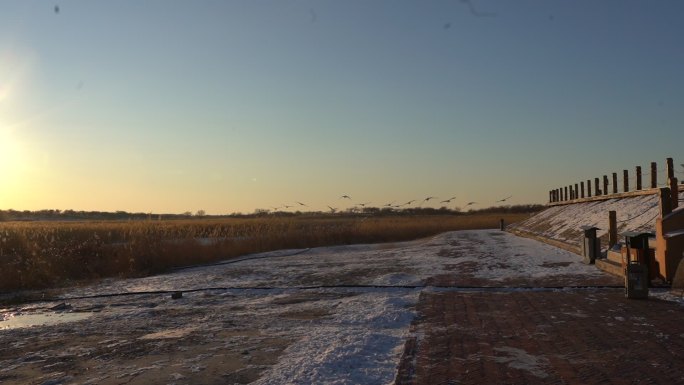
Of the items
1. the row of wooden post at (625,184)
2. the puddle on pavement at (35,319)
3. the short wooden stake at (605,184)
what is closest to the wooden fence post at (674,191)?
the row of wooden post at (625,184)

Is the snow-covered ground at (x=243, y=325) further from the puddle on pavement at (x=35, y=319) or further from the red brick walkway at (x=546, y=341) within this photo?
the red brick walkway at (x=546, y=341)

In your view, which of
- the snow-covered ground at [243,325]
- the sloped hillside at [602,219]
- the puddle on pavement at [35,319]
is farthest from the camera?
the sloped hillside at [602,219]

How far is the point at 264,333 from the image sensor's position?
9.33 m

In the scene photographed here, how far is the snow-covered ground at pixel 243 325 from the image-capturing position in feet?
23.6

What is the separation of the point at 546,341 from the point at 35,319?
9.56m

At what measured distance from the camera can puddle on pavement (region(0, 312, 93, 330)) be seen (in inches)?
454

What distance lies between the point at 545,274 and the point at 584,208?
14066 mm

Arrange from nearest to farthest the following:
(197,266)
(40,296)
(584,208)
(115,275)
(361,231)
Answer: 1. (40,296)
2. (115,275)
3. (197,266)
4. (584,208)
5. (361,231)

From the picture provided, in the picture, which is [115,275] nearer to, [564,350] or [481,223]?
[564,350]

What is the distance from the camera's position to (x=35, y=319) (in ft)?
39.9

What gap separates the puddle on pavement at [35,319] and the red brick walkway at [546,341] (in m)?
6.72

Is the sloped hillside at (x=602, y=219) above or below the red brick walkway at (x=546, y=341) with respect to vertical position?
above

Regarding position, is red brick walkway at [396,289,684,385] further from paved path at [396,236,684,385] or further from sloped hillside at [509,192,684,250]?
sloped hillside at [509,192,684,250]

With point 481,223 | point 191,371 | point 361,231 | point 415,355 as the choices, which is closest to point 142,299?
point 191,371
